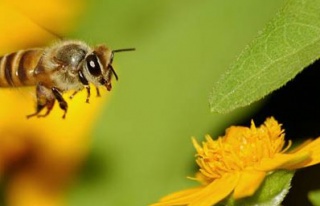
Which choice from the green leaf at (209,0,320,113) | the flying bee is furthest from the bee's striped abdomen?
the green leaf at (209,0,320,113)

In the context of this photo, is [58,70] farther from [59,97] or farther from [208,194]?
[208,194]

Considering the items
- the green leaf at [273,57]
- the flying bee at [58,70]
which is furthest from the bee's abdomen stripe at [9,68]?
the green leaf at [273,57]

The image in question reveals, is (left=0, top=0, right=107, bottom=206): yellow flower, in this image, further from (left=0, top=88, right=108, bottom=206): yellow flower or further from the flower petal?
the flower petal

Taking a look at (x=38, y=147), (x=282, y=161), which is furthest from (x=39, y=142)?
(x=282, y=161)

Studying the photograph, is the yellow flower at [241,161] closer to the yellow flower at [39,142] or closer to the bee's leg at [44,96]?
the bee's leg at [44,96]

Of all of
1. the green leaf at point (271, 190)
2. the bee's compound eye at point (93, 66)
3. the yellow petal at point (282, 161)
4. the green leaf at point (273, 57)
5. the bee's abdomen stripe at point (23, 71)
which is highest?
the bee's abdomen stripe at point (23, 71)

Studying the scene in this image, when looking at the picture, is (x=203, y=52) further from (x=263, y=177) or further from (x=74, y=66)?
(x=263, y=177)
